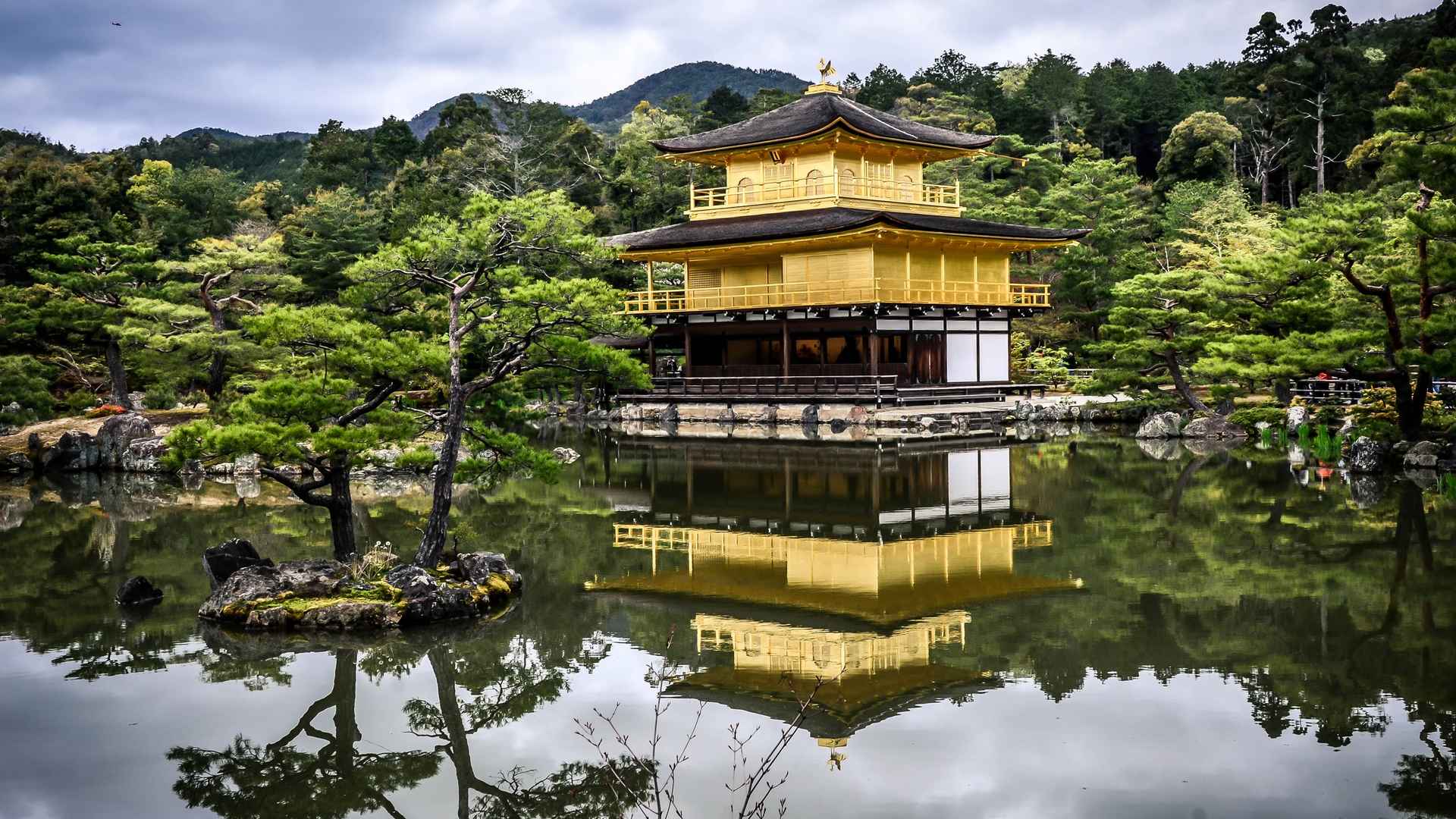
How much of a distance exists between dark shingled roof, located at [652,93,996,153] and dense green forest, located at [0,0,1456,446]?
228 inches

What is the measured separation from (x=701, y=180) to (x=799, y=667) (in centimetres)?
4468

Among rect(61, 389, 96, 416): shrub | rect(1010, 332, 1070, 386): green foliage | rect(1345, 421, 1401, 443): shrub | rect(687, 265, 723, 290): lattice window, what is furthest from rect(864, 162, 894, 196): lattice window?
rect(61, 389, 96, 416): shrub

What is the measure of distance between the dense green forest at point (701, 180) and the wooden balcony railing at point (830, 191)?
572 centimetres

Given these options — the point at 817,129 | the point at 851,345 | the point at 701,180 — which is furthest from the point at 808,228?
the point at 701,180

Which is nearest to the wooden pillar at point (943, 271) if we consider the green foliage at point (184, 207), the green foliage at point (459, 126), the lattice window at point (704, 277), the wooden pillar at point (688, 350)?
the lattice window at point (704, 277)

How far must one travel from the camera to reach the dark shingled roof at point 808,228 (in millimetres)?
32250

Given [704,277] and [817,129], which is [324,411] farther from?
[704,277]

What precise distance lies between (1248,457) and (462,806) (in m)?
19.9

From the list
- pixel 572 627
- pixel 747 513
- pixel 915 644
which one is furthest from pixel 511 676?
pixel 747 513

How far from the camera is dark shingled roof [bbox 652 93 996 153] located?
34688 mm

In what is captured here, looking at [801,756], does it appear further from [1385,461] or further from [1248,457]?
[1248,457]

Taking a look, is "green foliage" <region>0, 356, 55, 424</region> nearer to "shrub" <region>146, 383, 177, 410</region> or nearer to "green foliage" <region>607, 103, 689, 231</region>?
"shrub" <region>146, 383, 177, 410</region>

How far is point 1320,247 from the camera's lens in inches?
774

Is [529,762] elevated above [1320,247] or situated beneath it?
situated beneath
